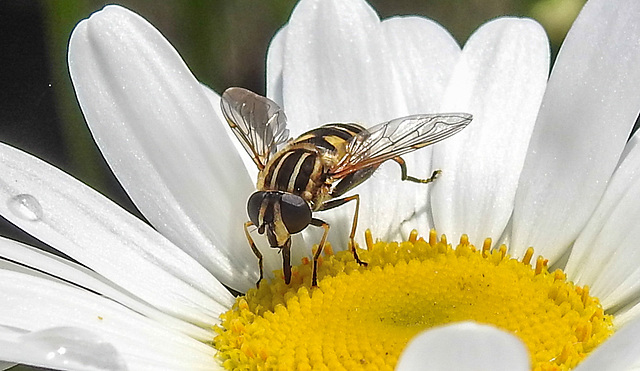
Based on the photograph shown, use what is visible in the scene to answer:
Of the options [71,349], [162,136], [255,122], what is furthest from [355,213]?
[71,349]

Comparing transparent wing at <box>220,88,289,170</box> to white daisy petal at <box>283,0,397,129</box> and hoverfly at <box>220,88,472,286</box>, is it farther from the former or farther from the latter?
white daisy petal at <box>283,0,397,129</box>

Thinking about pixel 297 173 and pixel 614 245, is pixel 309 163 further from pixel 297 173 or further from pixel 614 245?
pixel 614 245

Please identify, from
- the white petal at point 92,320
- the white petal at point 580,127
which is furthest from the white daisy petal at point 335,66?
the white petal at point 92,320

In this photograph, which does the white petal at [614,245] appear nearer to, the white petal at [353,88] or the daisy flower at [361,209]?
the daisy flower at [361,209]

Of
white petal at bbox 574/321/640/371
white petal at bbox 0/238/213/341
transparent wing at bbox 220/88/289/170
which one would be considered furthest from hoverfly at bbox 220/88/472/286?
white petal at bbox 574/321/640/371

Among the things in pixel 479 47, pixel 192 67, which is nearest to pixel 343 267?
pixel 479 47

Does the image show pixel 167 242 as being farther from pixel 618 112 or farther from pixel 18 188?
pixel 618 112

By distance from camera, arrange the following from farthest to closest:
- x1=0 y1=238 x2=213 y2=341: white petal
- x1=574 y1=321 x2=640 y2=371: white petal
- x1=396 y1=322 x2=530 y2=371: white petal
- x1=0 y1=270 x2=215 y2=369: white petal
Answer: x1=0 y1=238 x2=213 y2=341: white petal → x1=0 y1=270 x2=215 y2=369: white petal → x1=574 y1=321 x2=640 y2=371: white petal → x1=396 y1=322 x2=530 y2=371: white petal
